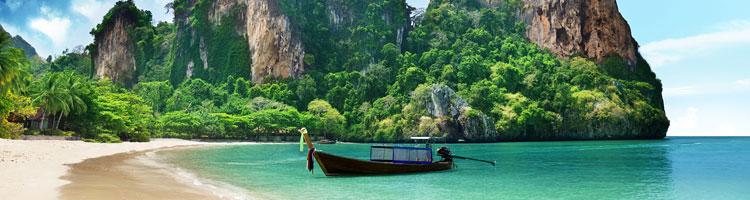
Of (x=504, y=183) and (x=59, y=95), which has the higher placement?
(x=59, y=95)

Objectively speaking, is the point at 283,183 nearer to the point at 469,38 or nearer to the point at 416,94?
the point at 416,94

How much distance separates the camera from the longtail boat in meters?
31.2

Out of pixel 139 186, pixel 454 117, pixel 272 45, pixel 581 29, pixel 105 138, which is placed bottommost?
pixel 139 186

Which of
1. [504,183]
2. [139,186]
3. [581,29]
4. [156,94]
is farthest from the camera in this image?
[581,29]

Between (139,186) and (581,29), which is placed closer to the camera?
(139,186)

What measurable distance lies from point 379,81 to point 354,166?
96157 millimetres

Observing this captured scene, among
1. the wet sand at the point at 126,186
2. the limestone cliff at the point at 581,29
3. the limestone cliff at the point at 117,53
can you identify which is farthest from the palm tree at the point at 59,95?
the limestone cliff at the point at 581,29

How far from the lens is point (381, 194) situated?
2431 cm

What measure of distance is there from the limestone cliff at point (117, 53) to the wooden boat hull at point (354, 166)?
130 metres

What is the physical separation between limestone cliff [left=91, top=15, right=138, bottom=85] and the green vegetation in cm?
206

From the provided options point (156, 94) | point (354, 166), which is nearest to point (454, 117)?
point (156, 94)

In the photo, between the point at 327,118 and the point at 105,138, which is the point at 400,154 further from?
the point at 327,118

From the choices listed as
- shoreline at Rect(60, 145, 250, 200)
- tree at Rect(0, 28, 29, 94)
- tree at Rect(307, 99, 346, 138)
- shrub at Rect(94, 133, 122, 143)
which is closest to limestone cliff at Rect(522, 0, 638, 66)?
tree at Rect(307, 99, 346, 138)

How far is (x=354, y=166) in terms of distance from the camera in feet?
105
